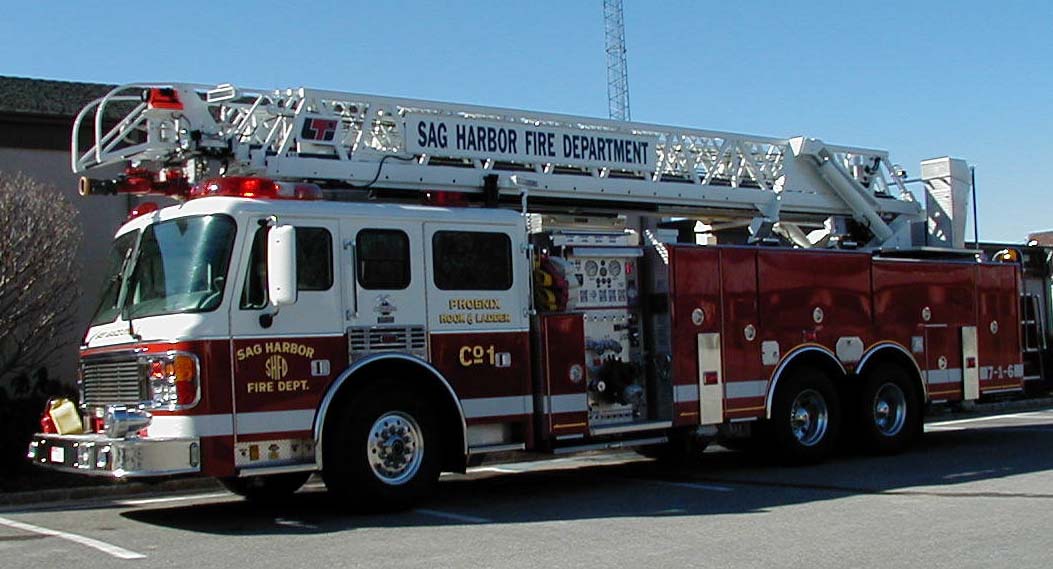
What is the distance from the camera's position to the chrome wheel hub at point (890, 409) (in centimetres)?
1408

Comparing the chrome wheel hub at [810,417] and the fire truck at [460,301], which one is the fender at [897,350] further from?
the chrome wheel hub at [810,417]

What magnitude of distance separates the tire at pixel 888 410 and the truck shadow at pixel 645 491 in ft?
0.72

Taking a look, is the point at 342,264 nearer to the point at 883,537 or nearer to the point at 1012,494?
the point at 883,537

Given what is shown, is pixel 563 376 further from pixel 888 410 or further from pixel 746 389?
pixel 888 410

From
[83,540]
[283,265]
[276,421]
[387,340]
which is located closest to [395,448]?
[387,340]

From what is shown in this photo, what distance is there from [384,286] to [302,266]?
74cm

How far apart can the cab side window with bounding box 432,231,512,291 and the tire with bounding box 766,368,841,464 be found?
12.1 ft

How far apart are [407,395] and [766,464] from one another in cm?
500

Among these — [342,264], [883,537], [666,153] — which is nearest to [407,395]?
[342,264]

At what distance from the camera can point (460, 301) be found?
10.8 meters

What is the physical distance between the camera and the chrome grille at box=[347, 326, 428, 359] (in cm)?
1009

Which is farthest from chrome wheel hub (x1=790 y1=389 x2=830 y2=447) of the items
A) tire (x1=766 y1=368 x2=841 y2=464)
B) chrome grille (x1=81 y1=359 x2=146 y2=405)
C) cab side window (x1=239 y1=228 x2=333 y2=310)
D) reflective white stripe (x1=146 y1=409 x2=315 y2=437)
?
chrome grille (x1=81 y1=359 x2=146 y2=405)

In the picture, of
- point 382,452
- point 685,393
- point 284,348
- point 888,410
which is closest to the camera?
point 284,348

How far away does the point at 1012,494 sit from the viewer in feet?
35.0
